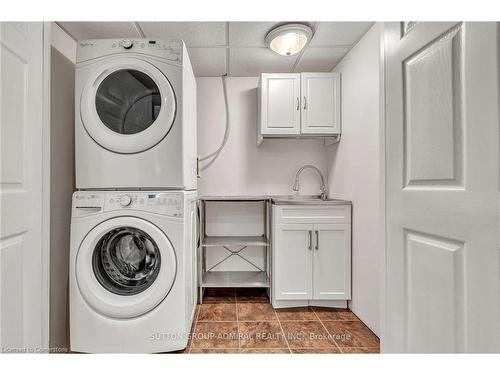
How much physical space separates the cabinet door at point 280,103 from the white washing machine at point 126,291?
1217 millimetres

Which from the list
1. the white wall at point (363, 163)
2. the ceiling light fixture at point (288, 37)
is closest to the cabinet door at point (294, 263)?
the white wall at point (363, 163)

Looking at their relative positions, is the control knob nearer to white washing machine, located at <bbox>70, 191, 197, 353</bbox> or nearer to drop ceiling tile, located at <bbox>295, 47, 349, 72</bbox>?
white washing machine, located at <bbox>70, 191, 197, 353</bbox>

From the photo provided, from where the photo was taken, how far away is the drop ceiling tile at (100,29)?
5.85 ft

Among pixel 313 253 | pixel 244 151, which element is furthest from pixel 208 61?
pixel 313 253

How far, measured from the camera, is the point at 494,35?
0.56m

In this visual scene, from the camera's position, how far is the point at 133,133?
1.51 m

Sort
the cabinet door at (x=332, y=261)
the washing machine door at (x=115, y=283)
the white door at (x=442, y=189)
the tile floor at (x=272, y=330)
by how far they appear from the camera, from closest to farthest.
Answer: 1. the white door at (x=442, y=189)
2. the washing machine door at (x=115, y=283)
3. the tile floor at (x=272, y=330)
4. the cabinet door at (x=332, y=261)

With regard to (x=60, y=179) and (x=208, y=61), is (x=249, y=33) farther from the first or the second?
(x=60, y=179)

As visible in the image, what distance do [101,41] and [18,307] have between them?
4.59ft

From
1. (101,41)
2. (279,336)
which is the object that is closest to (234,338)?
(279,336)

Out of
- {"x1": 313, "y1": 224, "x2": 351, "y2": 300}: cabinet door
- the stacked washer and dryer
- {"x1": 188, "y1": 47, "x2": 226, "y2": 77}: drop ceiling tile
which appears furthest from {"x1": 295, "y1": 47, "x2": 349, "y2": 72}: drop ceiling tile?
{"x1": 313, "y1": 224, "x2": 351, "y2": 300}: cabinet door

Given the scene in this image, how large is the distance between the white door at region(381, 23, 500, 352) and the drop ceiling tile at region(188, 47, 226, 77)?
158 centimetres

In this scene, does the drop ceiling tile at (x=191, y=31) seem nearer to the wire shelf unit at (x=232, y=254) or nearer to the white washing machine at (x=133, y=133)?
the white washing machine at (x=133, y=133)

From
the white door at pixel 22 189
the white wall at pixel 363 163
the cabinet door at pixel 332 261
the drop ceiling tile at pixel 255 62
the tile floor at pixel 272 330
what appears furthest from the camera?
the drop ceiling tile at pixel 255 62
